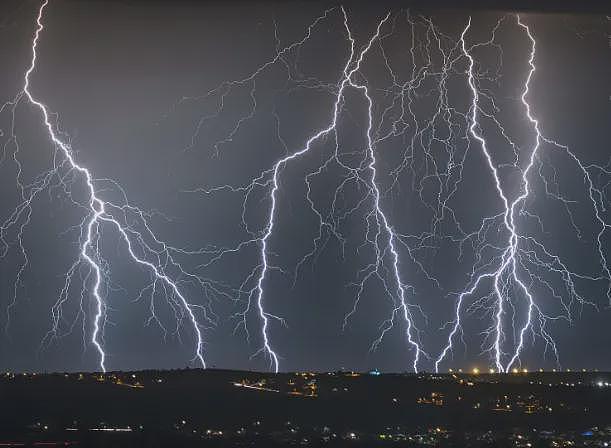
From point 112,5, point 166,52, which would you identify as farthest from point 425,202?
point 112,5

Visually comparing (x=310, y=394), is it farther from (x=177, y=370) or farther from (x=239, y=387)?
(x=177, y=370)

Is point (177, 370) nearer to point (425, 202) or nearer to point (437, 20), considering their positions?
point (425, 202)

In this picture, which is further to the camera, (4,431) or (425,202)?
(425,202)

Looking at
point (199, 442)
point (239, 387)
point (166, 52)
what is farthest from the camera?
point (239, 387)

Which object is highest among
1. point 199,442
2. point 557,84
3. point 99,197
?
point 557,84

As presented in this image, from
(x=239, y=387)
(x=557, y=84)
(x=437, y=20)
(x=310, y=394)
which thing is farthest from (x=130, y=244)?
(x=557, y=84)

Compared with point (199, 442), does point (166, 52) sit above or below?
above

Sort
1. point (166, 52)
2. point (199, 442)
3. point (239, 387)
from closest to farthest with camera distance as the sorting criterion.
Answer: point (199, 442), point (166, 52), point (239, 387)
